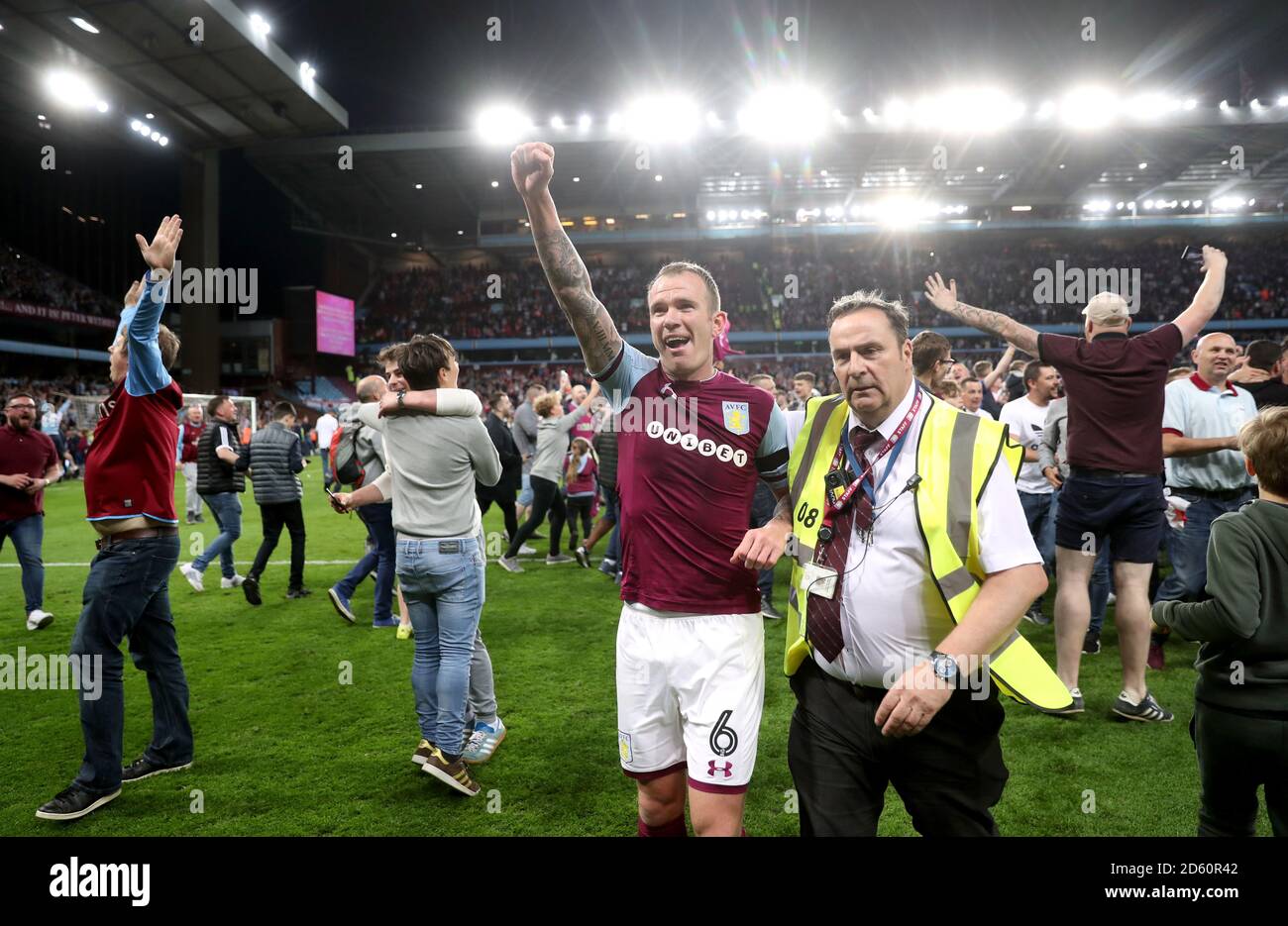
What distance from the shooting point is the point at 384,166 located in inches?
1309

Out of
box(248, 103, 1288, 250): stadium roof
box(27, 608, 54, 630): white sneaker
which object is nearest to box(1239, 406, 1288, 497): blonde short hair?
box(27, 608, 54, 630): white sneaker

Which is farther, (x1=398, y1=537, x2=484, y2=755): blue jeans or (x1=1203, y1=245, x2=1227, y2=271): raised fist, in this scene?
(x1=1203, y1=245, x2=1227, y2=271): raised fist

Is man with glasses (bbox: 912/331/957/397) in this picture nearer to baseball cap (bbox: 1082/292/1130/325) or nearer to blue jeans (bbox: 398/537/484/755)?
baseball cap (bbox: 1082/292/1130/325)

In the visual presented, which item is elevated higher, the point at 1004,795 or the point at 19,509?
the point at 19,509

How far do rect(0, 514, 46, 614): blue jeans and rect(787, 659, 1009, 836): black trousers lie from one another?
6946mm

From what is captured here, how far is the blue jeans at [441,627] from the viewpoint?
354cm

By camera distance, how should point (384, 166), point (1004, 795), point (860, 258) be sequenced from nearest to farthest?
point (1004, 795)
point (384, 166)
point (860, 258)

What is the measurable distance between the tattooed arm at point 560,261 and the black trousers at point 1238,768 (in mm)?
2184

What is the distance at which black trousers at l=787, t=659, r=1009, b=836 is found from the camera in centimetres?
189

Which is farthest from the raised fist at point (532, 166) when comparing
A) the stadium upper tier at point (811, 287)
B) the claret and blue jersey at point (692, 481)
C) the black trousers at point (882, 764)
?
the stadium upper tier at point (811, 287)

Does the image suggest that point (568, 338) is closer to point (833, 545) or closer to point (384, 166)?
point (384, 166)

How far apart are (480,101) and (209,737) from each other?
3148 cm

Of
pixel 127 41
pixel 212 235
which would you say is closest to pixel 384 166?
pixel 212 235

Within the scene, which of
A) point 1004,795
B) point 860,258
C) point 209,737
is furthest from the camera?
point 860,258
